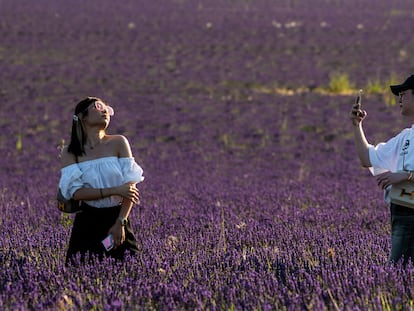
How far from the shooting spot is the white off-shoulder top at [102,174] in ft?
13.8

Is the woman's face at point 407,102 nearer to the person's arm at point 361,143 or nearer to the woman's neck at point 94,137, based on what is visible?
the person's arm at point 361,143

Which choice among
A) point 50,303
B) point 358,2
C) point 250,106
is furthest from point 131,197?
point 358,2

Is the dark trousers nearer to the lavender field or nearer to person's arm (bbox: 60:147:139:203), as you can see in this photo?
the lavender field

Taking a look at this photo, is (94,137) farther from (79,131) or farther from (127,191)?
(127,191)

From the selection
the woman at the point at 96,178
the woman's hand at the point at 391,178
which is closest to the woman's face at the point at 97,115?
the woman at the point at 96,178

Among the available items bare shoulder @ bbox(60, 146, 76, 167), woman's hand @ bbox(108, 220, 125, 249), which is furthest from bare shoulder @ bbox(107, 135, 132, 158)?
woman's hand @ bbox(108, 220, 125, 249)

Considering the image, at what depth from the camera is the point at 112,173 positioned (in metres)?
4.23

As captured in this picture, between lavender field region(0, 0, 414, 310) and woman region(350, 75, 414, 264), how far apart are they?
7.1 inches

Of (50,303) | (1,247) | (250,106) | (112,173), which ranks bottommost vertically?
(250,106)

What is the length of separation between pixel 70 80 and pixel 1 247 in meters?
15.6

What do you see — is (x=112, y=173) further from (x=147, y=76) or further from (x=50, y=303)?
(x=147, y=76)

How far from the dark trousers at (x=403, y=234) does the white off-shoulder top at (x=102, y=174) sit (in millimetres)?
1365

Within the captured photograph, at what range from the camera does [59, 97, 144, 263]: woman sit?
4.20m

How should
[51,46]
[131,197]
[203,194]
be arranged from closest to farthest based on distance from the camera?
[131,197]
[203,194]
[51,46]
